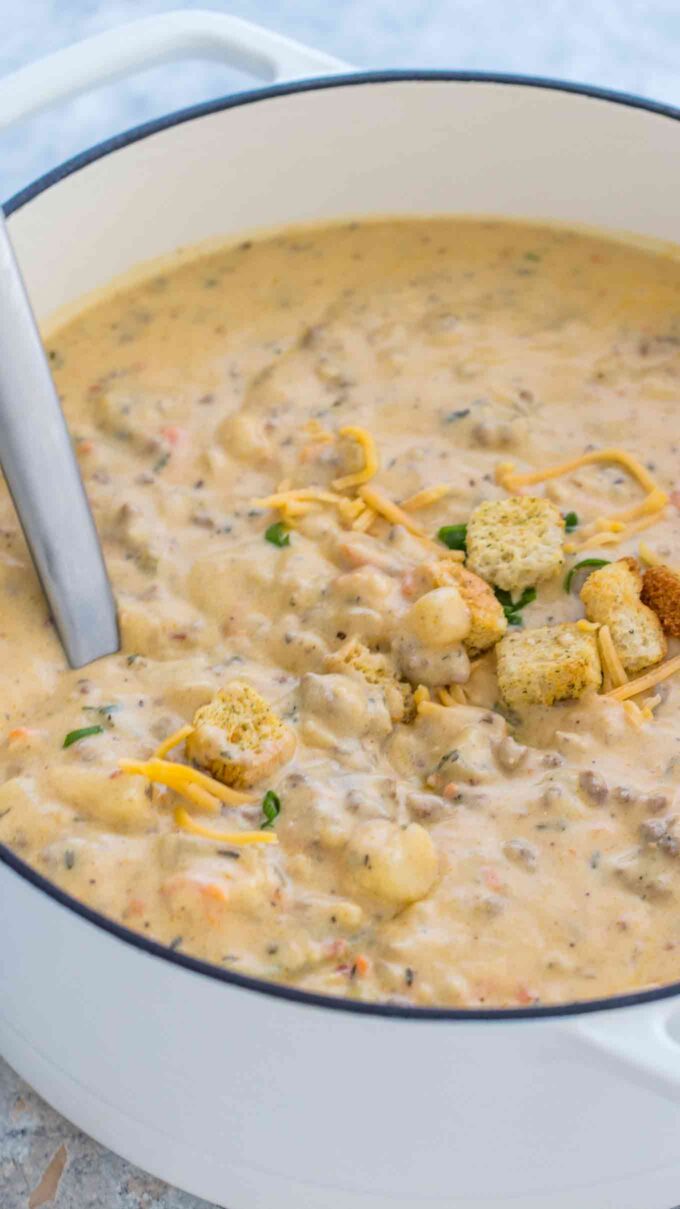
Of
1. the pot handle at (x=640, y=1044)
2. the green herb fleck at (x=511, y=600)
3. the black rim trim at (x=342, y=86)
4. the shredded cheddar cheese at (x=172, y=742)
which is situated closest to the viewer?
the pot handle at (x=640, y=1044)

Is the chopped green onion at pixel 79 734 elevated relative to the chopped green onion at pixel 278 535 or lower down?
lower down

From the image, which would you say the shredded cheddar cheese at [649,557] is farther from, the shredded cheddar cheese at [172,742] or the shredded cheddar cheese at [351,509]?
the shredded cheddar cheese at [172,742]

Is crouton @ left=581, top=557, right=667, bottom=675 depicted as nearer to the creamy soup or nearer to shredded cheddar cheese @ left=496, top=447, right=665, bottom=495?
the creamy soup

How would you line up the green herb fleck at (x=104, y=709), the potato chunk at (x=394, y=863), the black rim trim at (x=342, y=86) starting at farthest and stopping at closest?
the black rim trim at (x=342, y=86), the green herb fleck at (x=104, y=709), the potato chunk at (x=394, y=863)

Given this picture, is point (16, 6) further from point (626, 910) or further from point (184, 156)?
point (626, 910)

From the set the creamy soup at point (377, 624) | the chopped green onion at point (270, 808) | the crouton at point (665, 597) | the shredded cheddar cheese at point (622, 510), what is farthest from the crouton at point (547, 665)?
the chopped green onion at point (270, 808)

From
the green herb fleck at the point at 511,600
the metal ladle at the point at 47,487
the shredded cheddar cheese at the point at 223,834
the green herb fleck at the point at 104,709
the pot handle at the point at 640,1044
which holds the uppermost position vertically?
the metal ladle at the point at 47,487
